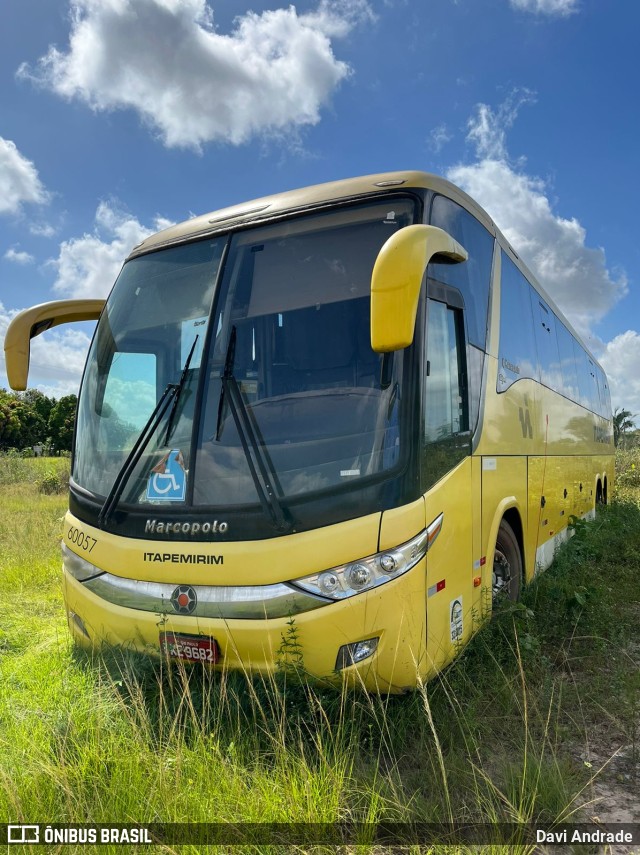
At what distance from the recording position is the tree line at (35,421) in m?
55.2

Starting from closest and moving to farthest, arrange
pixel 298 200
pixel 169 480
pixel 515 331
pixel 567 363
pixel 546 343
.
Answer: pixel 169 480
pixel 298 200
pixel 515 331
pixel 546 343
pixel 567 363

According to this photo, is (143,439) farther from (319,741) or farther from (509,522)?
(509,522)

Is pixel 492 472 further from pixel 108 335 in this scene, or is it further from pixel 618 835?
pixel 108 335

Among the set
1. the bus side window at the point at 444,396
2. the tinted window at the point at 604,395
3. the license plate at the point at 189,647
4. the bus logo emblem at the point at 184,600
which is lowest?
the license plate at the point at 189,647

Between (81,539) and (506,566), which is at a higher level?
(81,539)

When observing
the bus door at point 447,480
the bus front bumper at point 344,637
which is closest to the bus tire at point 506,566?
the bus door at point 447,480

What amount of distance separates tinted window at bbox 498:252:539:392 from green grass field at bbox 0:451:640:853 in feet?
7.20

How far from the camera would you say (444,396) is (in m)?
4.02

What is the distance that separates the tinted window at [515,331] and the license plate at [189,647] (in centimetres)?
324

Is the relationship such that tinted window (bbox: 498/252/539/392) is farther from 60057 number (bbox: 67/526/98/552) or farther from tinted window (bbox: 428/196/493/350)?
60057 number (bbox: 67/526/98/552)

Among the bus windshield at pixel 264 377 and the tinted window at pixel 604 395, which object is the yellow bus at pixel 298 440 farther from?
the tinted window at pixel 604 395

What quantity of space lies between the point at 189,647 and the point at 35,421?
64.8 metres

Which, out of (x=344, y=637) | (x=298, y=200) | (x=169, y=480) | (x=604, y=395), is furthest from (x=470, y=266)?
(x=604, y=395)

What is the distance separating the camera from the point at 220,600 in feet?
11.4
